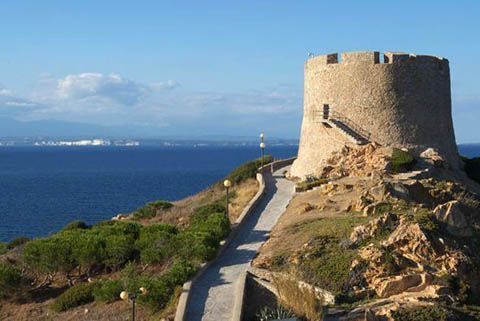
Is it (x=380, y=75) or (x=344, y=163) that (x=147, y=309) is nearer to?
(x=344, y=163)

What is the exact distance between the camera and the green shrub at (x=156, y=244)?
22875mm

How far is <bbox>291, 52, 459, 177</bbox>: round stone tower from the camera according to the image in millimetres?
32500

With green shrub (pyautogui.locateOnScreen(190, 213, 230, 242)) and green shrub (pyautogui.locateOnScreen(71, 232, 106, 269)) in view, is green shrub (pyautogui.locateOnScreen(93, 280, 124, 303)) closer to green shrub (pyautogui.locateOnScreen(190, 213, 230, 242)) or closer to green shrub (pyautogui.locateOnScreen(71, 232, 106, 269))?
green shrub (pyautogui.locateOnScreen(71, 232, 106, 269))

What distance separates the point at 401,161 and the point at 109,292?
50.2 ft

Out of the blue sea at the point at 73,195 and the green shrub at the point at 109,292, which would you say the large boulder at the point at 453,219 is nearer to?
the green shrub at the point at 109,292

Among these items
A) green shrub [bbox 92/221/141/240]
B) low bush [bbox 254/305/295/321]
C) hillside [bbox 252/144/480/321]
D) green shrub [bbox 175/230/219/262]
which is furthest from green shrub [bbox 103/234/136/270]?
low bush [bbox 254/305/295/321]

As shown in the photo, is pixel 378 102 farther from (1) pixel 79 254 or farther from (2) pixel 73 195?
(2) pixel 73 195

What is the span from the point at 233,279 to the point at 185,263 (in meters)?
1.79

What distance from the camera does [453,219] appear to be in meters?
21.5

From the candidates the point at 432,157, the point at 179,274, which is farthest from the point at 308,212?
the point at 432,157

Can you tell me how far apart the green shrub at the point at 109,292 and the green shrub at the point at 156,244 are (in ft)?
7.84

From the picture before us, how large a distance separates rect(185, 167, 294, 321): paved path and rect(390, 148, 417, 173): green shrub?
197 inches

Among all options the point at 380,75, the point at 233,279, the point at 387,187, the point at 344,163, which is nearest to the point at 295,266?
the point at 233,279

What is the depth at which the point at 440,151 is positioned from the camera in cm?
3394
